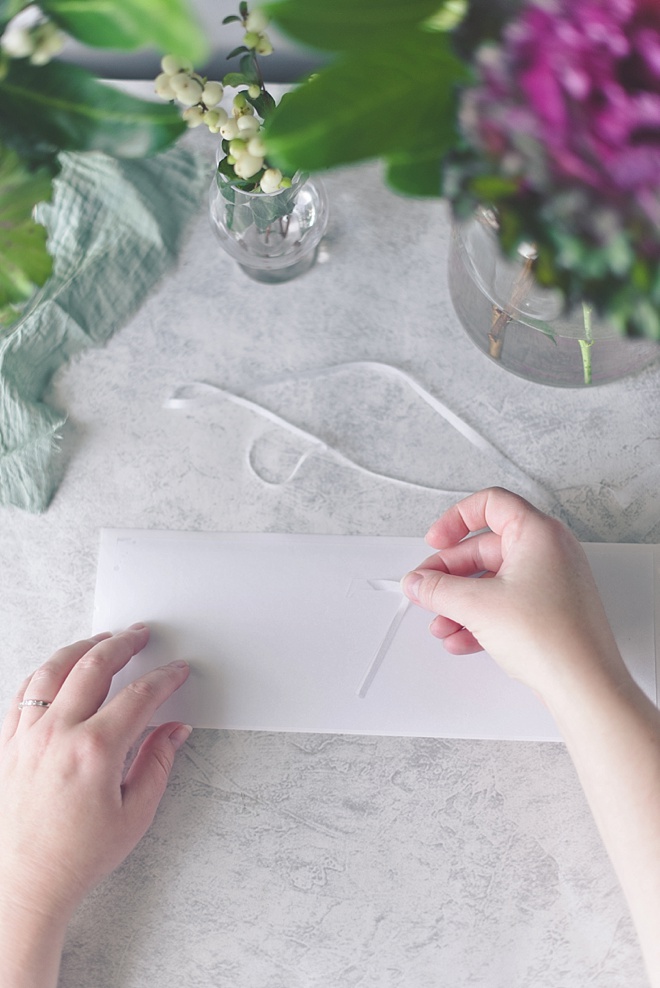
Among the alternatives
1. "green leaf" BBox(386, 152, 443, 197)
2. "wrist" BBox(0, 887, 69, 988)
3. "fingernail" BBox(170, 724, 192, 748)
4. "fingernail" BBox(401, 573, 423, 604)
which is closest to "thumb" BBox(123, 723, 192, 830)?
"fingernail" BBox(170, 724, 192, 748)

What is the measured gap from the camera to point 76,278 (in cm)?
73

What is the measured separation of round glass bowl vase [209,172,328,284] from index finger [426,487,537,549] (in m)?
0.27

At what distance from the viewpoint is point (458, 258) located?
70 cm

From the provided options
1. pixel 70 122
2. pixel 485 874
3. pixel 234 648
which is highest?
pixel 70 122

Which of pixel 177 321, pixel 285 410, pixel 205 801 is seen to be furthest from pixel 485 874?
pixel 177 321

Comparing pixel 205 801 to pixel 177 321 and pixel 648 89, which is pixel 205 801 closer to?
pixel 177 321

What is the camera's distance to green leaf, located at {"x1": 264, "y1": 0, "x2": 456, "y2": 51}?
0.29 m

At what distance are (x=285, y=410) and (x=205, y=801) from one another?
352 mm

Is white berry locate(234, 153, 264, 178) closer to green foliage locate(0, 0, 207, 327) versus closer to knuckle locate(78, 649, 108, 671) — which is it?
green foliage locate(0, 0, 207, 327)

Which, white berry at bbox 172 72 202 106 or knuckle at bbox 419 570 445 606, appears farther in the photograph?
knuckle at bbox 419 570 445 606

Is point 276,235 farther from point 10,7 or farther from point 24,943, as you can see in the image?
point 24,943

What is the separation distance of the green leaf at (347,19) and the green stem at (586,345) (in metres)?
0.30

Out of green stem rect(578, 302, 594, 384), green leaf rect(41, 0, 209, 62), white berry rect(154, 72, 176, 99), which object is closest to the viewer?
green leaf rect(41, 0, 209, 62)

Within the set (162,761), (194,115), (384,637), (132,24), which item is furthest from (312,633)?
(132,24)
